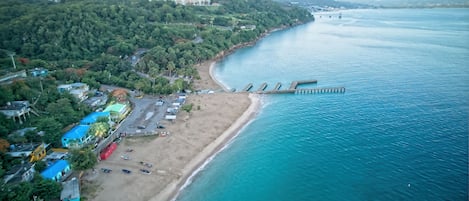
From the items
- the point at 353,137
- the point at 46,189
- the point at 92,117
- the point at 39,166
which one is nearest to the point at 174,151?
the point at 92,117

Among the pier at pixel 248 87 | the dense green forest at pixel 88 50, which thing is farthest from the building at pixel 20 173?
the pier at pixel 248 87

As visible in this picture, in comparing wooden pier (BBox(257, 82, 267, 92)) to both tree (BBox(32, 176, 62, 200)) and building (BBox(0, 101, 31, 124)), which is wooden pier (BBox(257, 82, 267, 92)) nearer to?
building (BBox(0, 101, 31, 124))

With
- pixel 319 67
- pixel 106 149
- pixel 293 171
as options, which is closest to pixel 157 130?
pixel 106 149

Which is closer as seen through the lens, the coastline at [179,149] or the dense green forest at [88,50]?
the coastline at [179,149]

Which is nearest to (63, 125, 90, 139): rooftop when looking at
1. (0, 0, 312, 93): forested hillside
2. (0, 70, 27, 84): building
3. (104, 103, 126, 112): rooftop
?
(104, 103, 126, 112): rooftop

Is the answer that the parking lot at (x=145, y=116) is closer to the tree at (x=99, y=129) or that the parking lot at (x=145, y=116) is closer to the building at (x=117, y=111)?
the building at (x=117, y=111)

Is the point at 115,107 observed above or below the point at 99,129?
above

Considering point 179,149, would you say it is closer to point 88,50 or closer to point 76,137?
point 76,137
